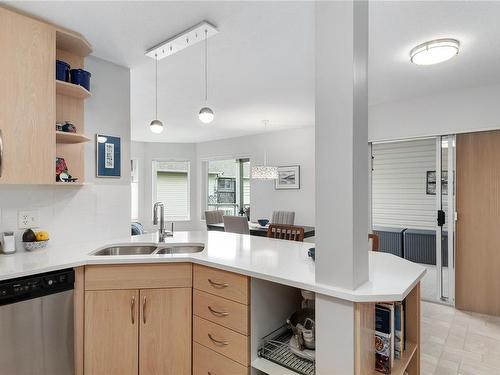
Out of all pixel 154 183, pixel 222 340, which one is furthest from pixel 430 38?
pixel 154 183

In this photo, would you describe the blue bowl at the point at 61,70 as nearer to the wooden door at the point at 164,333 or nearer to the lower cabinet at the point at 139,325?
the lower cabinet at the point at 139,325

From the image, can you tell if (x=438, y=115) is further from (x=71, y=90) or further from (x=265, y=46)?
(x=71, y=90)

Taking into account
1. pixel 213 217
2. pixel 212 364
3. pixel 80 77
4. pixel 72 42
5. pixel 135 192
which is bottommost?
pixel 212 364

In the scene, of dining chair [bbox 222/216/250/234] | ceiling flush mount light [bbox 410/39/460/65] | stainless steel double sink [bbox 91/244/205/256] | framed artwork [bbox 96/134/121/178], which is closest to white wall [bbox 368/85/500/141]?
ceiling flush mount light [bbox 410/39/460/65]

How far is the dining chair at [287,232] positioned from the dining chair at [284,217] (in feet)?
6.28

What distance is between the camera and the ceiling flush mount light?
2227 millimetres

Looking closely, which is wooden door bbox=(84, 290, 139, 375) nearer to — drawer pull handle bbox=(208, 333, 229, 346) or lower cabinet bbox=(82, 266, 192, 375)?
lower cabinet bbox=(82, 266, 192, 375)

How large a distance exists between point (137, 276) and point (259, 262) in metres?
0.75

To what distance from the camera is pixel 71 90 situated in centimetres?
218

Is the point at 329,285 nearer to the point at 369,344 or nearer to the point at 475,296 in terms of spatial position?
the point at 369,344

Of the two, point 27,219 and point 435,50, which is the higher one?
point 435,50

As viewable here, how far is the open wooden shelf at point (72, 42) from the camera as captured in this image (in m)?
2.04

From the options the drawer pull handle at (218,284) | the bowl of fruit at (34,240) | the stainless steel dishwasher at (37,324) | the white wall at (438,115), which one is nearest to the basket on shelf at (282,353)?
the drawer pull handle at (218,284)

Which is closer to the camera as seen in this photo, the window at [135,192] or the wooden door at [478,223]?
the wooden door at [478,223]
